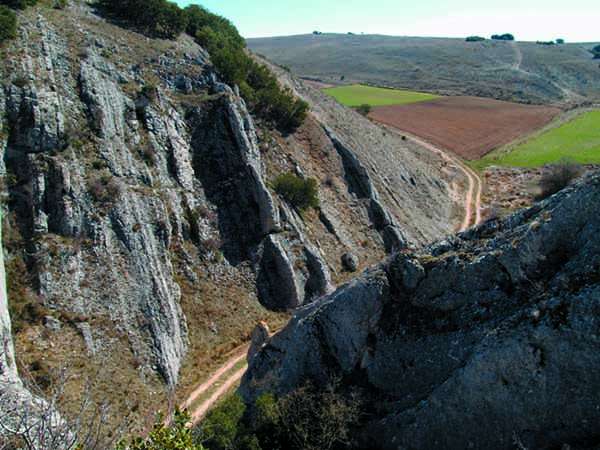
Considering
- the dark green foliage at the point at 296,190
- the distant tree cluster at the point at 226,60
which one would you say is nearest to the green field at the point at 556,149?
the distant tree cluster at the point at 226,60

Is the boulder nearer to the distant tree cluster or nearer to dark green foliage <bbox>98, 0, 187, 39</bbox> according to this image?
the distant tree cluster

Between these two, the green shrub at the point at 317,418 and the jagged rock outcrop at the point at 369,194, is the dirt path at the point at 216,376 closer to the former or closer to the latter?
A: the green shrub at the point at 317,418

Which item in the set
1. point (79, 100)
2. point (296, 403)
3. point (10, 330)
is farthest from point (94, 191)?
point (296, 403)

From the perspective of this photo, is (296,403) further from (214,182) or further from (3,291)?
(214,182)

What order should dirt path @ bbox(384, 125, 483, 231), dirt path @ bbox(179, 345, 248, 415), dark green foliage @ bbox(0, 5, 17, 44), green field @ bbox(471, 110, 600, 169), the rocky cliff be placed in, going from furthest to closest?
1. green field @ bbox(471, 110, 600, 169)
2. dirt path @ bbox(384, 125, 483, 231)
3. dark green foliage @ bbox(0, 5, 17, 44)
4. dirt path @ bbox(179, 345, 248, 415)
5. the rocky cliff

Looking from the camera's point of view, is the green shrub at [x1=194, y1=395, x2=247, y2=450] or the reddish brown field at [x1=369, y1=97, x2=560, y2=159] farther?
the reddish brown field at [x1=369, y1=97, x2=560, y2=159]

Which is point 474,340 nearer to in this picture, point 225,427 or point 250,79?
point 225,427

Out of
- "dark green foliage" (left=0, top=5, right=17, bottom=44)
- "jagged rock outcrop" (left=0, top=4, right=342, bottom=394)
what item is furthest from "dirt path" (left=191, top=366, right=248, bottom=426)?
"dark green foliage" (left=0, top=5, right=17, bottom=44)
